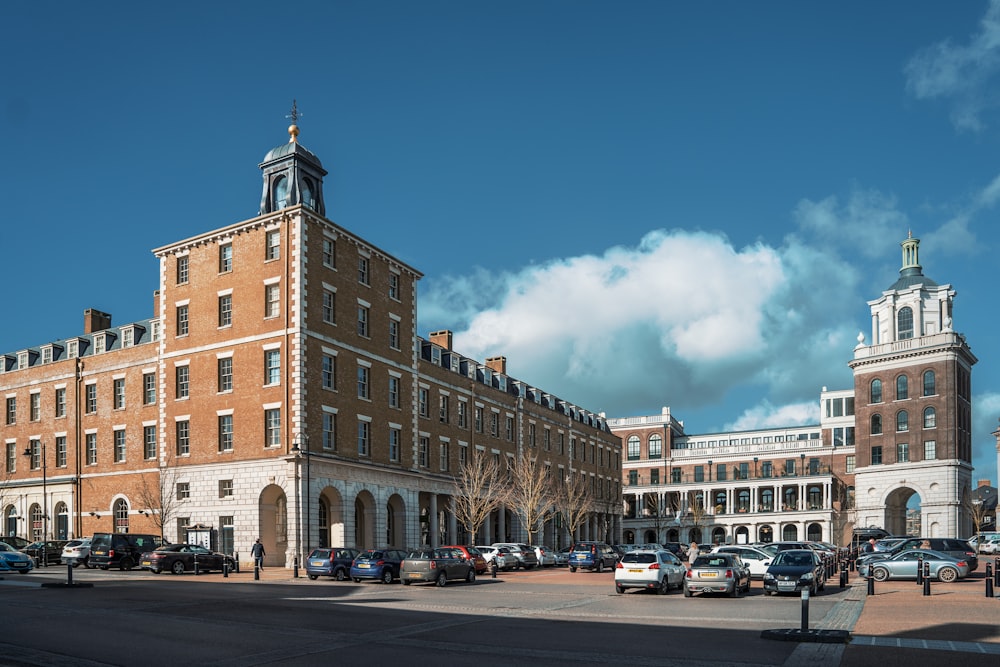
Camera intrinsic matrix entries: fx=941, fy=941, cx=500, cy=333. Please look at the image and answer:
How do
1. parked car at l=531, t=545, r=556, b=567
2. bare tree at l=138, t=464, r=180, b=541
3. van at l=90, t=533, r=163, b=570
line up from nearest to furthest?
van at l=90, t=533, r=163, b=570, bare tree at l=138, t=464, r=180, b=541, parked car at l=531, t=545, r=556, b=567

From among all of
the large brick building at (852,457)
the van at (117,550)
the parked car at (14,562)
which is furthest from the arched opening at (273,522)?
the large brick building at (852,457)

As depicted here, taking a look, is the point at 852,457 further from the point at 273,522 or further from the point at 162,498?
the point at 162,498

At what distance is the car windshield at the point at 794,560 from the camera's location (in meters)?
30.4

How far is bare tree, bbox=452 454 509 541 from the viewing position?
6166cm

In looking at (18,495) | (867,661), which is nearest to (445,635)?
(867,661)

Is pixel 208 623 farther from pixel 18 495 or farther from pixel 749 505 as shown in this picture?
pixel 749 505

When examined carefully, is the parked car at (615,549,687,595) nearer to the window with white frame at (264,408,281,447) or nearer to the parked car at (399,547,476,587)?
the parked car at (399,547,476,587)

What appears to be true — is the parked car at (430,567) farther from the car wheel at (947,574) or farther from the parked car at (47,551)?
the parked car at (47,551)

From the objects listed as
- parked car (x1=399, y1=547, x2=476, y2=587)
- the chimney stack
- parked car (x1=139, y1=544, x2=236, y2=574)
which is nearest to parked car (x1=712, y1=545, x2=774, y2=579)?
parked car (x1=399, y1=547, x2=476, y2=587)

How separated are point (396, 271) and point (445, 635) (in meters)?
39.2

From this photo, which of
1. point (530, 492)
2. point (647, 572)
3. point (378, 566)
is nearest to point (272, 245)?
point (378, 566)

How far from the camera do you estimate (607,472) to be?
3878 inches

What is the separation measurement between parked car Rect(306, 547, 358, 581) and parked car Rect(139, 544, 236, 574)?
5.31 m

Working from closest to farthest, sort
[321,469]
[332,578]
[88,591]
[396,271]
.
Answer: [88,591] → [332,578] → [321,469] → [396,271]
